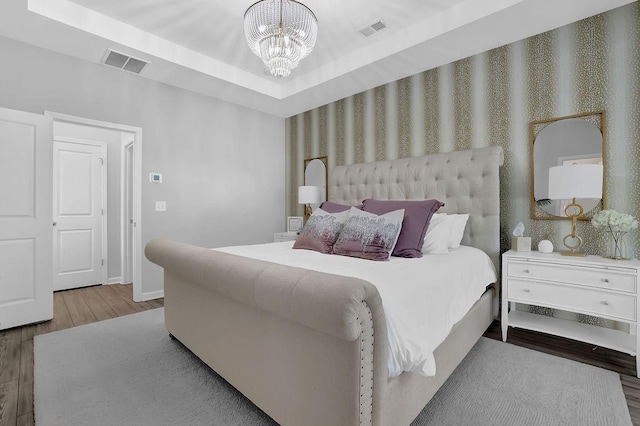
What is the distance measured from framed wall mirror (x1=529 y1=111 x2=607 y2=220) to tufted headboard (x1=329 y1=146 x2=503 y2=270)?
12.0 inches

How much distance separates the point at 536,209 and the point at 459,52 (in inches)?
64.9

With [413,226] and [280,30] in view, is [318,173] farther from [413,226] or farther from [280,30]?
[280,30]

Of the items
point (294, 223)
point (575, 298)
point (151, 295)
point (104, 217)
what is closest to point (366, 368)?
point (575, 298)

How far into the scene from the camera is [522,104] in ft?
9.11

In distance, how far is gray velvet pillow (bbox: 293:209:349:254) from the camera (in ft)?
8.00

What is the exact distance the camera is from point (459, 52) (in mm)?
3018

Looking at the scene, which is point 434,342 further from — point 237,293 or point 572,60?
point 572,60

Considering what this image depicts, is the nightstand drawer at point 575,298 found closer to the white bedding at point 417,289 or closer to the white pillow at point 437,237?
the white bedding at point 417,289

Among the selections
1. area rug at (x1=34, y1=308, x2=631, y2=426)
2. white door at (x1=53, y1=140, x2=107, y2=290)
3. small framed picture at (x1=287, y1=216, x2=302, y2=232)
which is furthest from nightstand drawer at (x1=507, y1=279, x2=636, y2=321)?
white door at (x1=53, y1=140, x2=107, y2=290)

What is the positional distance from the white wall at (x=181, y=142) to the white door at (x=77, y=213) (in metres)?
1.40

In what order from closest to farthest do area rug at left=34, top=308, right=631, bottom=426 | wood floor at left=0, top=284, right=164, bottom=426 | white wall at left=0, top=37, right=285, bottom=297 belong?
1. area rug at left=34, top=308, right=631, bottom=426
2. wood floor at left=0, top=284, right=164, bottom=426
3. white wall at left=0, top=37, right=285, bottom=297

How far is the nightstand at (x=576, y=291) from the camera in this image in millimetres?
1974

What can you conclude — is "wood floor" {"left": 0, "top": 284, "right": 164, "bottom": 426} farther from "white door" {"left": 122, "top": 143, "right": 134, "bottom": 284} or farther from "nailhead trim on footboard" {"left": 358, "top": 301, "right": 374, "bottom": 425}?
"nailhead trim on footboard" {"left": 358, "top": 301, "right": 374, "bottom": 425}

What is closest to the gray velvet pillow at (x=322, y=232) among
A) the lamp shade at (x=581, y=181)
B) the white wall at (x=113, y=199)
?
the lamp shade at (x=581, y=181)
